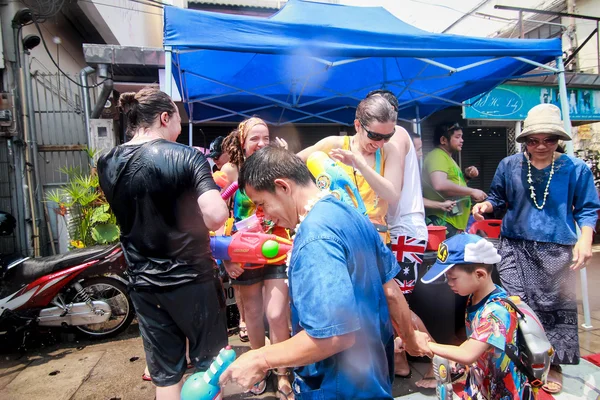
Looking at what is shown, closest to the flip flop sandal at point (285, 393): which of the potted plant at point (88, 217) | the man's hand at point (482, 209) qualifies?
the man's hand at point (482, 209)

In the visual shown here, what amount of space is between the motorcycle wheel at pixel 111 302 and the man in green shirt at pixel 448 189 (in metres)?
3.32

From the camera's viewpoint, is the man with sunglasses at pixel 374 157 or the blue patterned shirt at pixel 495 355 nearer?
the blue patterned shirt at pixel 495 355

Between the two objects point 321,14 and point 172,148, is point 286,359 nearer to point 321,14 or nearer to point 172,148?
point 172,148

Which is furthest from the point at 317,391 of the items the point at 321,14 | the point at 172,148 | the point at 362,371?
the point at 321,14

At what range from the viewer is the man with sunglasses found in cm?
213

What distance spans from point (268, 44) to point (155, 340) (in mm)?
2202

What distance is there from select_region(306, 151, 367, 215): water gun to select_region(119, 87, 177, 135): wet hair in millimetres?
832

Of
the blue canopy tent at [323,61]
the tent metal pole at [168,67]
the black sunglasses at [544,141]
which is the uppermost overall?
the blue canopy tent at [323,61]

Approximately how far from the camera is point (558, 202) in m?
2.48

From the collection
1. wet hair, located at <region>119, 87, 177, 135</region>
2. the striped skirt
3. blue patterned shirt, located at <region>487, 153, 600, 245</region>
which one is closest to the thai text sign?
blue patterned shirt, located at <region>487, 153, 600, 245</region>

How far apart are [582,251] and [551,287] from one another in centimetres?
33

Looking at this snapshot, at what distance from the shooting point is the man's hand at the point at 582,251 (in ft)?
7.68

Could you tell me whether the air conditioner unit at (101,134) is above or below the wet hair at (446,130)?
above

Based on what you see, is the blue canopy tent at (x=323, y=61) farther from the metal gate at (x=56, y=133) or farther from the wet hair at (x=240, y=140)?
the metal gate at (x=56, y=133)
